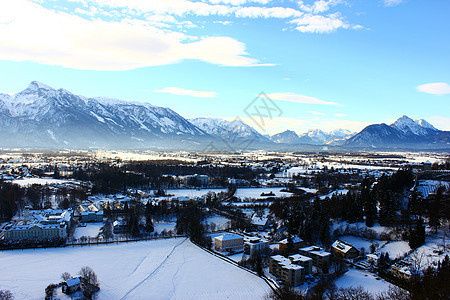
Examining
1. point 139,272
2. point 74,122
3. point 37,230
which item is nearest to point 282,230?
point 139,272

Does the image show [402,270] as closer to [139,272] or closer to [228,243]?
[228,243]

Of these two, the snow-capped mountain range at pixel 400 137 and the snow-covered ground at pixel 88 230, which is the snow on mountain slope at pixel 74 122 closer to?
the snow-capped mountain range at pixel 400 137

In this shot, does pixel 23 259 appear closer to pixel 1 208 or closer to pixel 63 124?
pixel 1 208

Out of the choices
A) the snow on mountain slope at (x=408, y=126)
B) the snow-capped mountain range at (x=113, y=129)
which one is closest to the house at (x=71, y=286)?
the snow-capped mountain range at (x=113, y=129)

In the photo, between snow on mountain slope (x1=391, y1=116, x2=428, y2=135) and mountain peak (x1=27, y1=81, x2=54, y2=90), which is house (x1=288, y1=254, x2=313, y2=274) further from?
snow on mountain slope (x1=391, y1=116, x2=428, y2=135)

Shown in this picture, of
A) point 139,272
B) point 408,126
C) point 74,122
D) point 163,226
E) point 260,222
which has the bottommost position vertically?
point 139,272

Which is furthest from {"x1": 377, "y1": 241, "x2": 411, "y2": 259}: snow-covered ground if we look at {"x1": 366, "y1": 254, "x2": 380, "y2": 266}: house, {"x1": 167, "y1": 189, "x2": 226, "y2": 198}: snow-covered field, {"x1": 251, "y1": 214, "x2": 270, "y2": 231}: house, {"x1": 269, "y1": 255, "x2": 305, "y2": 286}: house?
{"x1": 167, "y1": 189, "x2": 226, "y2": 198}: snow-covered field
